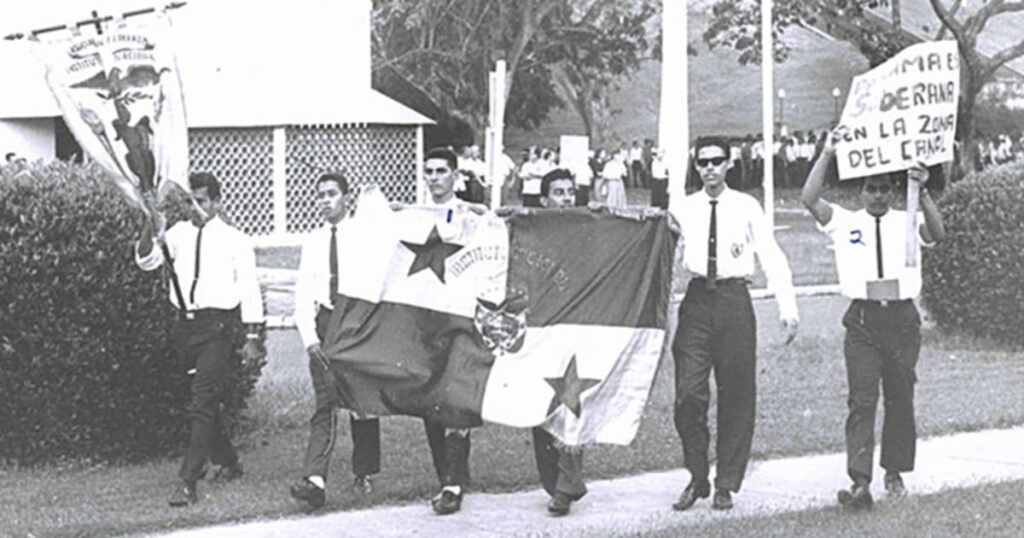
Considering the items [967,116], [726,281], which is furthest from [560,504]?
[967,116]

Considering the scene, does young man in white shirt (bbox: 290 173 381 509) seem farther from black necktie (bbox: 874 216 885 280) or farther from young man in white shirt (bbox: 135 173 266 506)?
black necktie (bbox: 874 216 885 280)

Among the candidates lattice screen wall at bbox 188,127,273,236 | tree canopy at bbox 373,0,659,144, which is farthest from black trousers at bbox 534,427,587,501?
tree canopy at bbox 373,0,659,144

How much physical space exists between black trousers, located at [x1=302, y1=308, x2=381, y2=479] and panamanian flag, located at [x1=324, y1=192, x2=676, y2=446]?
0.30 feet

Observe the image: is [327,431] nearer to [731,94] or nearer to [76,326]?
[76,326]

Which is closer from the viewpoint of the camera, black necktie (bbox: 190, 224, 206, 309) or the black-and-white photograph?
the black-and-white photograph

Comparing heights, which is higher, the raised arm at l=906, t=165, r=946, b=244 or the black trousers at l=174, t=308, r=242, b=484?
the raised arm at l=906, t=165, r=946, b=244

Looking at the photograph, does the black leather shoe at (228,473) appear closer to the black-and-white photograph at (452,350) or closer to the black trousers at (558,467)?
the black-and-white photograph at (452,350)

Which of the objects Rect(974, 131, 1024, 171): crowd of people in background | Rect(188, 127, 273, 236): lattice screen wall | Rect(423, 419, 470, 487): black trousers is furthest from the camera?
Rect(974, 131, 1024, 171): crowd of people in background

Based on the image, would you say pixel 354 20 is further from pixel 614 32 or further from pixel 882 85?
pixel 882 85

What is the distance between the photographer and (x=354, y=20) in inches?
1407

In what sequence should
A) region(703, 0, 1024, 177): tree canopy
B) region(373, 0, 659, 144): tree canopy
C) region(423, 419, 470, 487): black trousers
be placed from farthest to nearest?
region(373, 0, 659, 144): tree canopy, region(703, 0, 1024, 177): tree canopy, region(423, 419, 470, 487): black trousers

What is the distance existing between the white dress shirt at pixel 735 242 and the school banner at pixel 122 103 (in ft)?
9.24

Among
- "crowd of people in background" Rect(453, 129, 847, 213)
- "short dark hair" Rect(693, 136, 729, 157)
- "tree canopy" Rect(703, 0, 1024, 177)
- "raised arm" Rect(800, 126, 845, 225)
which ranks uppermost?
"tree canopy" Rect(703, 0, 1024, 177)

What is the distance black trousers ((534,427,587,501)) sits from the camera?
980cm
